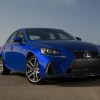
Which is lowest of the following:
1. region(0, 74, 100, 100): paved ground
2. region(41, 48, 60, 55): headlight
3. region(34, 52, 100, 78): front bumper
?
region(0, 74, 100, 100): paved ground

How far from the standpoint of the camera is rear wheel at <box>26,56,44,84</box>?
8.97m

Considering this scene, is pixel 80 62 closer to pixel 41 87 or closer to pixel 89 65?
pixel 89 65

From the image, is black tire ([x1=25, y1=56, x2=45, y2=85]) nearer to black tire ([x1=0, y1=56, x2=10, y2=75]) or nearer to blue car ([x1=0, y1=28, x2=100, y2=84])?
blue car ([x1=0, y1=28, x2=100, y2=84])

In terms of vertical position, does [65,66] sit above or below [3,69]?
above

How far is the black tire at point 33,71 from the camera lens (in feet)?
29.4

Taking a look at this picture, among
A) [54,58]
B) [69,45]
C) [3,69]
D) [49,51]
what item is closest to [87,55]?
[69,45]

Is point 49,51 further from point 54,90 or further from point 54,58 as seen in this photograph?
point 54,90

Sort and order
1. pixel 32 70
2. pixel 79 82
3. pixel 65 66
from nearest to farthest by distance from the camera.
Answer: pixel 65 66 < pixel 79 82 < pixel 32 70

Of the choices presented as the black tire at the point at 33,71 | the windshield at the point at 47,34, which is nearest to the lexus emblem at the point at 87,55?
the black tire at the point at 33,71

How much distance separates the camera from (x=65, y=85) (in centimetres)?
871

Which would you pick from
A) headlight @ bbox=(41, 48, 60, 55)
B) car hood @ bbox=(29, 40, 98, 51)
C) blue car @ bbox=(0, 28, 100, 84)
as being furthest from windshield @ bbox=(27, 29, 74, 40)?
headlight @ bbox=(41, 48, 60, 55)

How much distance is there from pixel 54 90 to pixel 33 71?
1442 mm

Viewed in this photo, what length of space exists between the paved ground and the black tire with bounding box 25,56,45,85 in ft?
0.53

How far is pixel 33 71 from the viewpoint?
9211mm
